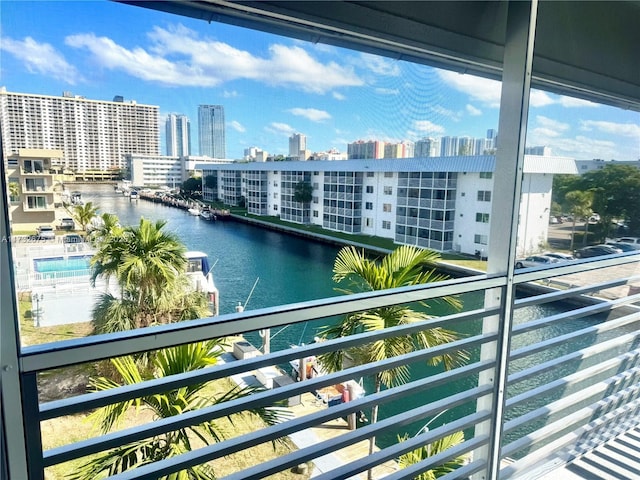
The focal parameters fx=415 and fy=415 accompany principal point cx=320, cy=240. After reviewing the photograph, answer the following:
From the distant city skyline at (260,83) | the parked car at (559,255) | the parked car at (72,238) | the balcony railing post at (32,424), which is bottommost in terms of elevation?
the balcony railing post at (32,424)

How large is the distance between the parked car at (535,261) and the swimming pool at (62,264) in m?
1.42

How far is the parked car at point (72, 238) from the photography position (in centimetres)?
109

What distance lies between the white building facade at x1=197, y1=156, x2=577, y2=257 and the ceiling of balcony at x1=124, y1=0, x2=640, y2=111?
481 mm

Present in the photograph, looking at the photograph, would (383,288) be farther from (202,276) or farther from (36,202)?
(36,202)

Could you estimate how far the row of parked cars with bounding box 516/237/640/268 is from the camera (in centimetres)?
168

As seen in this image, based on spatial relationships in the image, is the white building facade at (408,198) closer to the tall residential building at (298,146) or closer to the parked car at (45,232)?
the tall residential building at (298,146)

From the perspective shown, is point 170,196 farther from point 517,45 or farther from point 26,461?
point 517,45

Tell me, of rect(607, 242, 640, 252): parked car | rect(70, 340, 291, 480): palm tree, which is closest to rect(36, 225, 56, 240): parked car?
rect(70, 340, 291, 480): palm tree

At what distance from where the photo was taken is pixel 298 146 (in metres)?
1.78

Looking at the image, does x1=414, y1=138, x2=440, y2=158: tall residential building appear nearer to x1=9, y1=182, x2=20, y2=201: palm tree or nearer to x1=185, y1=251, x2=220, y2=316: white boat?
x1=185, y1=251, x2=220, y2=316: white boat

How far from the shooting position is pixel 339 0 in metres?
1.43

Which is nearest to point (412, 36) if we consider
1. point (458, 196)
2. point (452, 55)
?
point (452, 55)

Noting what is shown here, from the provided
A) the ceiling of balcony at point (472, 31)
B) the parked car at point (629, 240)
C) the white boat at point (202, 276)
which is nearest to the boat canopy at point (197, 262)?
the white boat at point (202, 276)

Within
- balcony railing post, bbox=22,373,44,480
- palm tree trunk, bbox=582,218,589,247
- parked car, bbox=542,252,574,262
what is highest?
palm tree trunk, bbox=582,218,589,247
